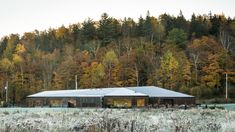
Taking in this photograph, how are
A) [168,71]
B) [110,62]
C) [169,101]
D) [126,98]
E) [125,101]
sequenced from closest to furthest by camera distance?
[126,98] < [125,101] < [169,101] < [168,71] < [110,62]

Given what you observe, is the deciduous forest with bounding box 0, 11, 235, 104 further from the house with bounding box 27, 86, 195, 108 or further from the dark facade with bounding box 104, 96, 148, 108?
the dark facade with bounding box 104, 96, 148, 108

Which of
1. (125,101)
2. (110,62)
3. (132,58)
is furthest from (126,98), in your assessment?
(110,62)

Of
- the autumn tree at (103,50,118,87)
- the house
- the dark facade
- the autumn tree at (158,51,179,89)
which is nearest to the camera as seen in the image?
the dark facade

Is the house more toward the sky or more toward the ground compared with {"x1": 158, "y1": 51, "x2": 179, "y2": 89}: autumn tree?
more toward the ground

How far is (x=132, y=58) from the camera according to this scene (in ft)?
308

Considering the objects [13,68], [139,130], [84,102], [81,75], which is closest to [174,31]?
[81,75]

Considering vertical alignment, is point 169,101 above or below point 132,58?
below

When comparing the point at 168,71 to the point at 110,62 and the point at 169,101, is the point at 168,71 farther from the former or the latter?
the point at 169,101

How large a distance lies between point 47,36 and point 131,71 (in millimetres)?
53884

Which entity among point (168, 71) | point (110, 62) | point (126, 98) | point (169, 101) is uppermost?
point (110, 62)

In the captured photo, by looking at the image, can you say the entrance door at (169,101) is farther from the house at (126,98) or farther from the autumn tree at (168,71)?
the autumn tree at (168,71)

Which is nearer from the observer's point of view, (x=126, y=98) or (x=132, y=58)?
(x=126, y=98)

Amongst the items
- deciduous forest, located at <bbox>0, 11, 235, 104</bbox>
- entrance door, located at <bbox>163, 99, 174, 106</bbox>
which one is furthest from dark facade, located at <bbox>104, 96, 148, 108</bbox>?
deciduous forest, located at <bbox>0, 11, 235, 104</bbox>

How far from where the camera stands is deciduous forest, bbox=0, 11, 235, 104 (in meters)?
87.1
